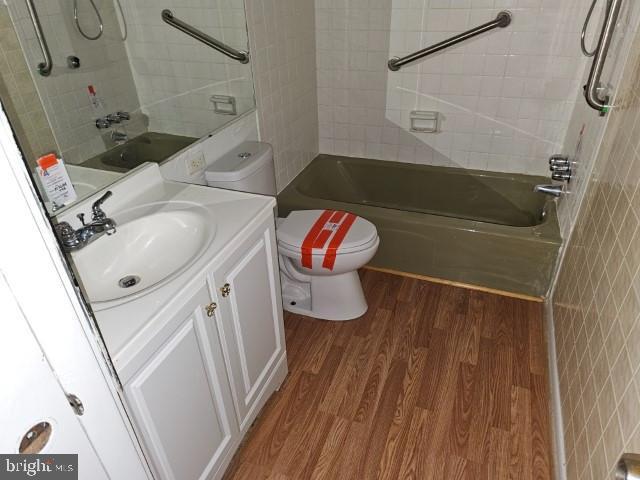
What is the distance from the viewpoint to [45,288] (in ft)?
1.62

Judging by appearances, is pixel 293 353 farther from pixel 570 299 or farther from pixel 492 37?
pixel 492 37

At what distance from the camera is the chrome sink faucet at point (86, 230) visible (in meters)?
1.05

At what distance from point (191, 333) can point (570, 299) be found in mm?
1421

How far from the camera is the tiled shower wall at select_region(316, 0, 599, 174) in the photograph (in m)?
2.27

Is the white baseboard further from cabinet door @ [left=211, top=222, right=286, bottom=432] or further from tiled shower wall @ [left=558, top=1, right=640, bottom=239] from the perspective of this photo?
cabinet door @ [left=211, top=222, right=286, bottom=432]

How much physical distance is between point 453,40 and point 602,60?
93 centimetres

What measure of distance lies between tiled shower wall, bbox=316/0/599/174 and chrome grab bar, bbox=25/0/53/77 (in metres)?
1.67

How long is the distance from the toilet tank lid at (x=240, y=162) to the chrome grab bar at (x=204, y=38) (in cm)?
37

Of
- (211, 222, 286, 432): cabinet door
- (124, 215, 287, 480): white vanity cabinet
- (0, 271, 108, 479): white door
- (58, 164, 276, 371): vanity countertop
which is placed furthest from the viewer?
(211, 222, 286, 432): cabinet door

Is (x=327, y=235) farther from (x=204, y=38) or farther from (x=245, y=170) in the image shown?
(x=204, y=38)

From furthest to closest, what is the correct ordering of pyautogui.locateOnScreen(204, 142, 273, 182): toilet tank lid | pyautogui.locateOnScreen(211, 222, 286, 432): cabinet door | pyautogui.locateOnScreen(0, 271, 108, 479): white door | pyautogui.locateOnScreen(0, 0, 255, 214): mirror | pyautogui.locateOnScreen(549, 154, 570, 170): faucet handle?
pyautogui.locateOnScreen(549, 154, 570, 170): faucet handle, pyautogui.locateOnScreen(204, 142, 273, 182): toilet tank lid, pyautogui.locateOnScreen(211, 222, 286, 432): cabinet door, pyautogui.locateOnScreen(0, 0, 255, 214): mirror, pyautogui.locateOnScreen(0, 271, 108, 479): white door

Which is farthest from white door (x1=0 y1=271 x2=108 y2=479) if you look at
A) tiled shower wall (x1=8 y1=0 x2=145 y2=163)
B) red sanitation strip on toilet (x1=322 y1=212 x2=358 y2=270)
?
red sanitation strip on toilet (x1=322 y1=212 x2=358 y2=270)

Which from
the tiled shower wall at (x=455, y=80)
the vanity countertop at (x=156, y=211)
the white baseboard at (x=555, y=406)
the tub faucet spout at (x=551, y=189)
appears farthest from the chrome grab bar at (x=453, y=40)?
the vanity countertop at (x=156, y=211)

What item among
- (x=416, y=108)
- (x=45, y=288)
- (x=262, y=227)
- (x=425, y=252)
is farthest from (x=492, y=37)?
(x=45, y=288)
